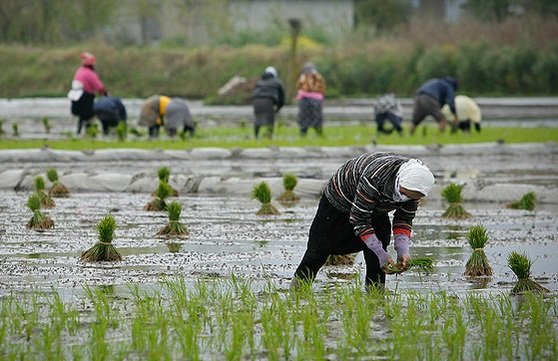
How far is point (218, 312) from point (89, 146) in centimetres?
1390

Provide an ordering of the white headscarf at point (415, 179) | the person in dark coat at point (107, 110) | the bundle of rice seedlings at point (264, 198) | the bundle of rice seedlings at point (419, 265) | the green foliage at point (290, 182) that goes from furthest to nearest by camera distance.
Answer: the person in dark coat at point (107, 110), the green foliage at point (290, 182), the bundle of rice seedlings at point (264, 198), the bundle of rice seedlings at point (419, 265), the white headscarf at point (415, 179)

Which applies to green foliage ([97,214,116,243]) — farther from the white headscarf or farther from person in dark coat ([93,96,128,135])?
person in dark coat ([93,96,128,135])

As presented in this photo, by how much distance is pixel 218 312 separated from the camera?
26.3ft

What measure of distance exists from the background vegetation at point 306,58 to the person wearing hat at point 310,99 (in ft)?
59.6

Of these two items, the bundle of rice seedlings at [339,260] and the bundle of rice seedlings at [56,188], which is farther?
the bundle of rice seedlings at [56,188]

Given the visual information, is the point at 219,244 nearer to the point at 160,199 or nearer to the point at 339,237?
the point at 160,199

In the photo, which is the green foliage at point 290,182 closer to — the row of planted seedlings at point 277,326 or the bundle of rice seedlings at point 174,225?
the bundle of rice seedlings at point 174,225

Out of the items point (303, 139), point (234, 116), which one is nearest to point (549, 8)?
point (234, 116)

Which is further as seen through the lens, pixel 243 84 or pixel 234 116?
pixel 243 84

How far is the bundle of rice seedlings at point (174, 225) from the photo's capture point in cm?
1213

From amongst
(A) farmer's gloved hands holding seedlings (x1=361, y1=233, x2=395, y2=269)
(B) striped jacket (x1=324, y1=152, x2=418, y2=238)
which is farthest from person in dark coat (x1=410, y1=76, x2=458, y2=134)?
(A) farmer's gloved hands holding seedlings (x1=361, y1=233, x2=395, y2=269)

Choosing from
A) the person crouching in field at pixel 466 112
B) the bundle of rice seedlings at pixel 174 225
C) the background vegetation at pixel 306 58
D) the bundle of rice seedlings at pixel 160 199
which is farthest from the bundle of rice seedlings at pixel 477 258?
the background vegetation at pixel 306 58

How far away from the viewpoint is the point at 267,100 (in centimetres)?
2412

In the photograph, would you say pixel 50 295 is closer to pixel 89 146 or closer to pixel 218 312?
pixel 218 312
